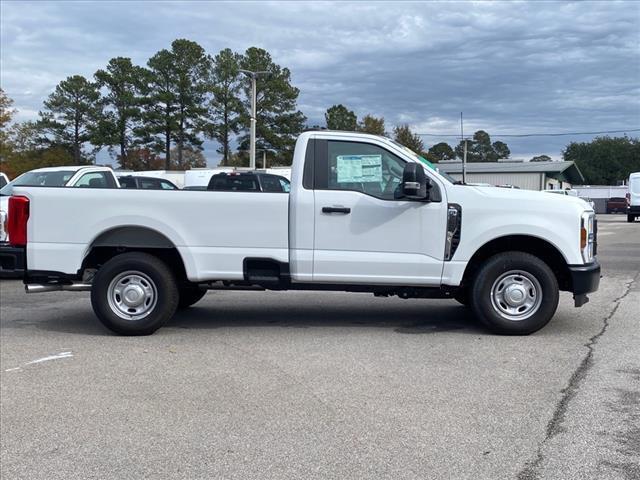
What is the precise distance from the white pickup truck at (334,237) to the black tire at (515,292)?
0.04ft

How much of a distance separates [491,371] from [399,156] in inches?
97.6

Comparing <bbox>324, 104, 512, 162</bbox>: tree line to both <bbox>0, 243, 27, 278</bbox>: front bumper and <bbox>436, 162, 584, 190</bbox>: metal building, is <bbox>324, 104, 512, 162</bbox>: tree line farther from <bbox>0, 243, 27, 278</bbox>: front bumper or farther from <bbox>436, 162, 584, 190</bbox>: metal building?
<bbox>0, 243, 27, 278</bbox>: front bumper

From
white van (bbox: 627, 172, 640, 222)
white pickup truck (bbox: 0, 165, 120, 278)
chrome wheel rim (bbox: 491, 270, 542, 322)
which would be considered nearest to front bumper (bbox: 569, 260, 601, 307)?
chrome wheel rim (bbox: 491, 270, 542, 322)

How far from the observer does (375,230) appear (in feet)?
23.2

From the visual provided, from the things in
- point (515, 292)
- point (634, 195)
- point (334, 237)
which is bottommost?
point (515, 292)

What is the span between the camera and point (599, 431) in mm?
4438

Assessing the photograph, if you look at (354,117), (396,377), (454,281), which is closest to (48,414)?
(396,377)

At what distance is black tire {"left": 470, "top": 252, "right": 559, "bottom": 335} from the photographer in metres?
7.02

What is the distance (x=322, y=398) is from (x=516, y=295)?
285cm

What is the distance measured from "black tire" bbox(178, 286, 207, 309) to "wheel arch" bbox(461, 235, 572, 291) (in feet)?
11.3

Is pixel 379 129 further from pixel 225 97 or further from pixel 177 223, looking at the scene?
pixel 177 223

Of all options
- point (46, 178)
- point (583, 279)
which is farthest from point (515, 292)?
point (46, 178)

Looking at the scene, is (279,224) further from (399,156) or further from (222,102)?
(222,102)

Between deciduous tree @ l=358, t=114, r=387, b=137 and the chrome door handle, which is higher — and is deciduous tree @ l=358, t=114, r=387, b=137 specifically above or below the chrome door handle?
above
